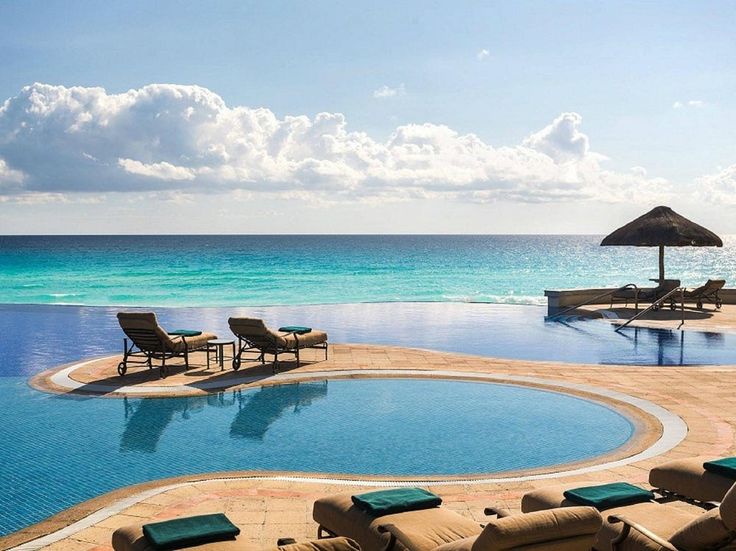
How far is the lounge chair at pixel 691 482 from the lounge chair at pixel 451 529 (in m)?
1.91

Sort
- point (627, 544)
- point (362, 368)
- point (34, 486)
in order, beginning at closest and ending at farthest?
1. point (627, 544)
2. point (34, 486)
3. point (362, 368)

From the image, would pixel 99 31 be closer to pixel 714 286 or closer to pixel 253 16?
pixel 253 16

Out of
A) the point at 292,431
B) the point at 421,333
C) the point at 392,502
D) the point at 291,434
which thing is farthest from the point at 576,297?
the point at 392,502

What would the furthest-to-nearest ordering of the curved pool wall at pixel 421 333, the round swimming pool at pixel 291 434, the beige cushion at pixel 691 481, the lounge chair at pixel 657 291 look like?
the lounge chair at pixel 657 291, the curved pool wall at pixel 421 333, the round swimming pool at pixel 291 434, the beige cushion at pixel 691 481

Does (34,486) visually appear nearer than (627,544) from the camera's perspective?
No

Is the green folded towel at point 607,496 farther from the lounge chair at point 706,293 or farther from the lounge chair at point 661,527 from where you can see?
the lounge chair at point 706,293

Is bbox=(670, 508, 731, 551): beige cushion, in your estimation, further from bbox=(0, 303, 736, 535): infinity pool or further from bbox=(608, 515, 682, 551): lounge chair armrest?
bbox=(0, 303, 736, 535): infinity pool

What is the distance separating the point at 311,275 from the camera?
6519cm

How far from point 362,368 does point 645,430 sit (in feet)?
17.1

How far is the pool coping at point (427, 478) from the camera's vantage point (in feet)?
22.3

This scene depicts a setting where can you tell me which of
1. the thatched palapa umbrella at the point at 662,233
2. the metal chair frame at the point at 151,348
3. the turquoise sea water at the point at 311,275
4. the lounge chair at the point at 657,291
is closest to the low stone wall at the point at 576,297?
the lounge chair at the point at 657,291

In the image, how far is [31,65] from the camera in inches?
1048

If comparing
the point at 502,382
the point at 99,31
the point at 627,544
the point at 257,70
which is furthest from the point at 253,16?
the point at 627,544

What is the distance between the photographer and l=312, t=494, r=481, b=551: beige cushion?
479 centimetres
